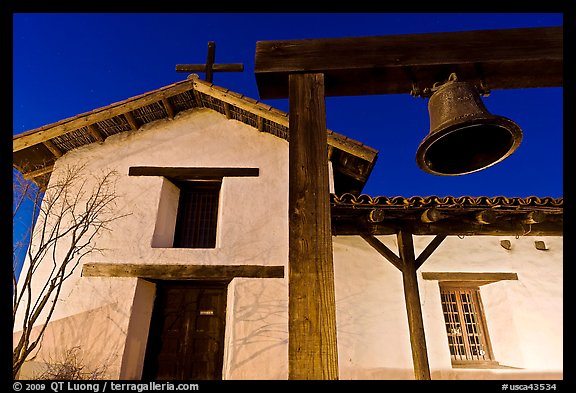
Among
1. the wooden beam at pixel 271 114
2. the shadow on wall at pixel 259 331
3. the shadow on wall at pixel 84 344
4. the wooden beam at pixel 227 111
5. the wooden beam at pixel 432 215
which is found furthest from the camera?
the wooden beam at pixel 227 111

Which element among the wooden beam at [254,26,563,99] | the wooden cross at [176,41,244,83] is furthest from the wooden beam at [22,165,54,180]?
the wooden beam at [254,26,563,99]

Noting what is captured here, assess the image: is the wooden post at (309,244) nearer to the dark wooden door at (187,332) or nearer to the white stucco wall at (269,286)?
the white stucco wall at (269,286)

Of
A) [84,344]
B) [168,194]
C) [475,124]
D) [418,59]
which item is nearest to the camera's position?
[475,124]

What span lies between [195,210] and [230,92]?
8.25ft

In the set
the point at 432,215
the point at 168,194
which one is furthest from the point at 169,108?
the point at 432,215

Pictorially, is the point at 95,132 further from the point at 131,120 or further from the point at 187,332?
the point at 187,332

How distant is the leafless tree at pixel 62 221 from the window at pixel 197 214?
1.18m

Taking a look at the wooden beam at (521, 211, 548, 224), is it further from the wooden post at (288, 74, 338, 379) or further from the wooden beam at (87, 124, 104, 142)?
the wooden beam at (87, 124, 104, 142)

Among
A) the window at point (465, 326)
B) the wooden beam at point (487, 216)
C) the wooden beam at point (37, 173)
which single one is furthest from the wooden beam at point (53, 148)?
the window at point (465, 326)

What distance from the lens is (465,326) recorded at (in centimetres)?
624

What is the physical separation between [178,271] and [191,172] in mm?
2022

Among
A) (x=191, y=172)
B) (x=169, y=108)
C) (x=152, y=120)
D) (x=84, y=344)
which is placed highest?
(x=169, y=108)

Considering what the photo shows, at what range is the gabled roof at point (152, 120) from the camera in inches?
255
